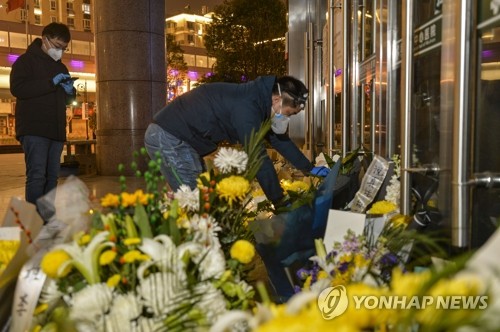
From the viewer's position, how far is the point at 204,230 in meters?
1.62

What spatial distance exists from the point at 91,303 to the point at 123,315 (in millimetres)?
81

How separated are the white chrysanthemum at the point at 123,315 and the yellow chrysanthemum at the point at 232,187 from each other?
2.44 feet

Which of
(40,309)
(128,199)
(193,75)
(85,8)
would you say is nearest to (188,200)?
(128,199)

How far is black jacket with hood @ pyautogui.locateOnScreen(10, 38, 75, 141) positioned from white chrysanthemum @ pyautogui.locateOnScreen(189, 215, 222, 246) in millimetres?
3860

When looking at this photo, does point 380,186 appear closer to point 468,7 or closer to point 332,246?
point 332,246

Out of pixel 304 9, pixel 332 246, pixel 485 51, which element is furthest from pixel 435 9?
pixel 304 9

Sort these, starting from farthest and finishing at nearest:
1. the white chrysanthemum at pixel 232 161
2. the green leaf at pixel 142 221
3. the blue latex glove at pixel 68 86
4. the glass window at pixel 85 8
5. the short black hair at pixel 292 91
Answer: the glass window at pixel 85 8 < the blue latex glove at pixel 68 86 < the short black hair at pixel 292 91 < the white chrysanthemum at pixel 232 161 < the green leaf at pixel 142 221

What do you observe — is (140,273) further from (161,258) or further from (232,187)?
(232,187)

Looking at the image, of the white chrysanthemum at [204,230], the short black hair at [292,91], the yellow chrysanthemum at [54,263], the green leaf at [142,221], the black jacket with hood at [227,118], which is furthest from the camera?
the short black hair at [292,91]

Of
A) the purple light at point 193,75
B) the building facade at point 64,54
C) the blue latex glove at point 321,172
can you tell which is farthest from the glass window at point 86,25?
the blue latex glove at point 321,172

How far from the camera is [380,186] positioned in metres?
2.54

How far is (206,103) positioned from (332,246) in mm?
1990

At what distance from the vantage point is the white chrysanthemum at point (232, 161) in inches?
80.7

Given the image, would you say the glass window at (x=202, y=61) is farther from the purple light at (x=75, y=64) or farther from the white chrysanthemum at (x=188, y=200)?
the white chrysanthemum at (x=188, y=200)
